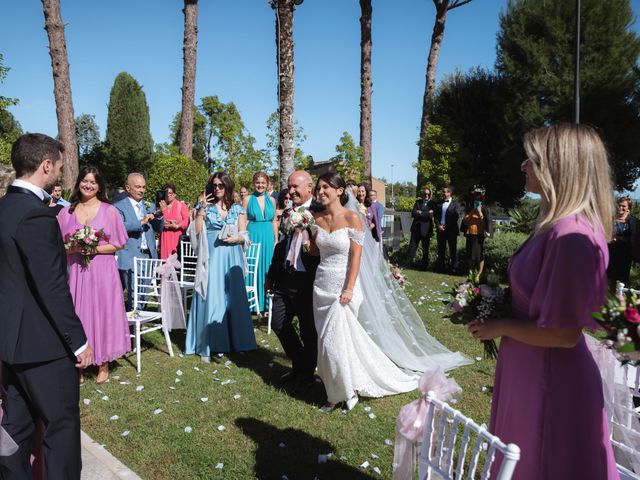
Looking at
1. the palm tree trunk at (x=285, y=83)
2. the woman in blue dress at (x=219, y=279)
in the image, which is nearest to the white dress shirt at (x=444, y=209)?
the palm tree trunk at (x=285, y=83)

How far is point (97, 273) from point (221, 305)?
1737 millimetres

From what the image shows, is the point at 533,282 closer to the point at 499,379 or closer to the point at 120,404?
the point at 499,379

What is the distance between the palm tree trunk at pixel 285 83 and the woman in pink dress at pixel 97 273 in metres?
4.43

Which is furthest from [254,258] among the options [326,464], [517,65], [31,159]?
[517,65]

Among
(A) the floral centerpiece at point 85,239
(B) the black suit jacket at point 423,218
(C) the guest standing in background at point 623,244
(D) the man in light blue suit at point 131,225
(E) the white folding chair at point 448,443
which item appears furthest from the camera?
(B) the black suit jacket at point 423,218

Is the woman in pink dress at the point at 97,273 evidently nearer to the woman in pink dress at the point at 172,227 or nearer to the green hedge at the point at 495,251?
the woman in pink dress at the point at 172,227

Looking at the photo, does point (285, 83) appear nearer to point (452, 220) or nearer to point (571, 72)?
point (452, 220)

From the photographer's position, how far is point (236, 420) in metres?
4.96

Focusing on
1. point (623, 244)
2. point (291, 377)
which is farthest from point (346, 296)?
point (623, 244)

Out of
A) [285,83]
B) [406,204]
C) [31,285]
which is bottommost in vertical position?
[31,285]

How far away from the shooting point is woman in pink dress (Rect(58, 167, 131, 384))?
5.77 m

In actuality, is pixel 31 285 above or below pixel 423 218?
below

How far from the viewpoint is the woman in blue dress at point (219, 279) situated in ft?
22.6

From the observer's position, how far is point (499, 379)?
2.47 meters
